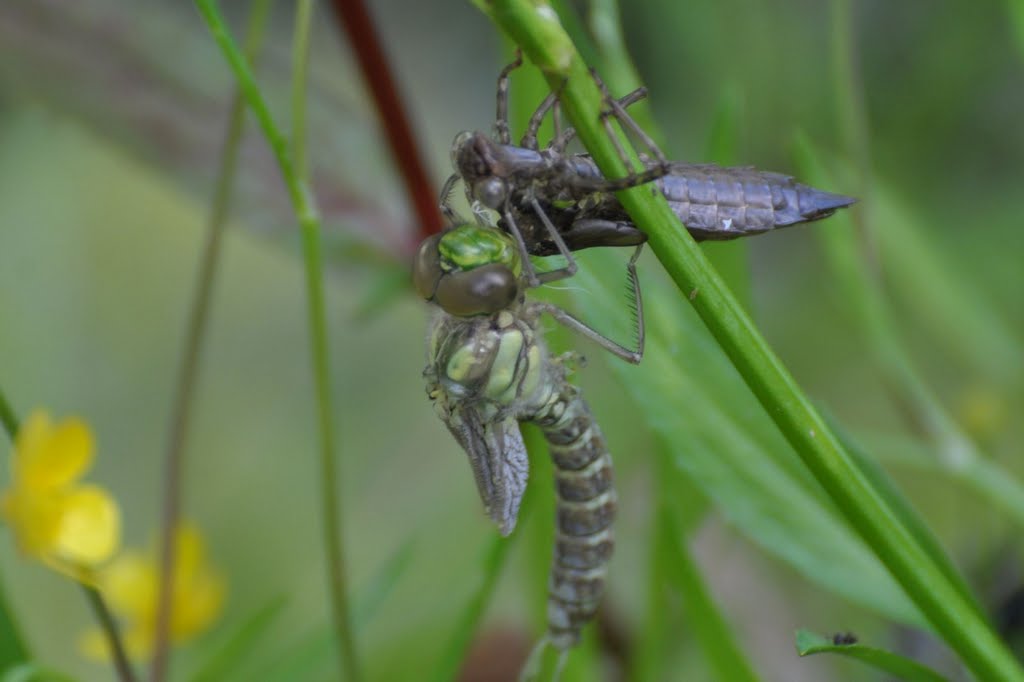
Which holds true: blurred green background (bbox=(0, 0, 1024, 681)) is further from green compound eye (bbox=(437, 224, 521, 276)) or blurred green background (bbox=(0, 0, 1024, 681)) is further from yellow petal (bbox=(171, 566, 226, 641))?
green compound eye (bbox=(437, 224, 521, 276))

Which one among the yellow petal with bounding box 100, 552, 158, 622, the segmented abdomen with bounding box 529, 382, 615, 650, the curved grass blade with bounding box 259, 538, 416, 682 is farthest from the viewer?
the yellow petal with bounding box 100, 552, 158, 622

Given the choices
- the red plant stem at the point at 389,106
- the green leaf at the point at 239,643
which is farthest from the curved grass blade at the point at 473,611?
the red plant stem at the point at 389,106

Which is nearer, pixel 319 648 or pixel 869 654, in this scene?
pixel 869 654

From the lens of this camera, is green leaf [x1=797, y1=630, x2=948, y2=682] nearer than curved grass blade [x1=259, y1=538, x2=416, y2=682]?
Yes

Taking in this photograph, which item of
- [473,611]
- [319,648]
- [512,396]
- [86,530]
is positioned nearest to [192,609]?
[319,648]

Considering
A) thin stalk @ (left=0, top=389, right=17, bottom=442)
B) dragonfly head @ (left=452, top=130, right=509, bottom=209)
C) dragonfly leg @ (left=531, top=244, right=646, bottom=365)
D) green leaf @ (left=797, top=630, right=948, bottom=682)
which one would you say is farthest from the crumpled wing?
thin stalk @ (left=0, top=389, right=17, bottom=442)

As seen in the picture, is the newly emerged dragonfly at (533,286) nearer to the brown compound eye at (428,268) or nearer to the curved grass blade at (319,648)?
the brown compound eye at (428,268)

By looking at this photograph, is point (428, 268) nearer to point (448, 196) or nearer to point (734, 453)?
point (448, 196)
